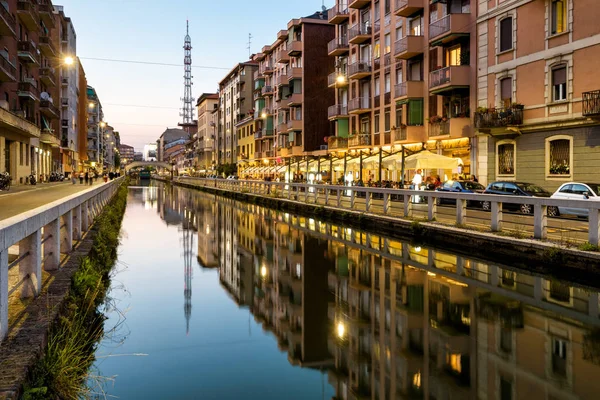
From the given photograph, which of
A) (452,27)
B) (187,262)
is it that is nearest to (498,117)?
(452,27)

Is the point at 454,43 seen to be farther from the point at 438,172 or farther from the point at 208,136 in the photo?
the point at 208,136

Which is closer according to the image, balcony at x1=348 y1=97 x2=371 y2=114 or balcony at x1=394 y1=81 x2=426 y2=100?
balcony at x1=394 y1=81 x2=426 y2=100

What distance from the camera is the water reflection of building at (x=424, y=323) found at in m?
5.44

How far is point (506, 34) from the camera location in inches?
1187

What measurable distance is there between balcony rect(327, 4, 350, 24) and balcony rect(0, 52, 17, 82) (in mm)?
27092

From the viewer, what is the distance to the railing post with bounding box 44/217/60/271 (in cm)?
834

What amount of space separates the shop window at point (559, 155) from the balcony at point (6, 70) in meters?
34.9

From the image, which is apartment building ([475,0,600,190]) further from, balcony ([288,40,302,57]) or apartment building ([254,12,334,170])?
balcony ([288,40,302,57])

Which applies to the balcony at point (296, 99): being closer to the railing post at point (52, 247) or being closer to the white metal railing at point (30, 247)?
the white metal railing at point (30, 247)

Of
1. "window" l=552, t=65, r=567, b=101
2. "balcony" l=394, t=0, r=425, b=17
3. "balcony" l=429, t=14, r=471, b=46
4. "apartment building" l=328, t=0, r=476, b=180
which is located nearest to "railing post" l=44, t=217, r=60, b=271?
"window" l=552, t=65, r=567, b=101

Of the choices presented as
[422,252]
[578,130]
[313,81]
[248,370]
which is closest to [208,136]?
[313,81]

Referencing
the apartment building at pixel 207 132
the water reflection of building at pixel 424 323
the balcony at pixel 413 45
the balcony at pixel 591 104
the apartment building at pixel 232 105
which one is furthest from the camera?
the apartment building at pixel 207 132

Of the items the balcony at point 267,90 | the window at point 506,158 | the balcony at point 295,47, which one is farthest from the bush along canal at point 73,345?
the balcony at point 267,90

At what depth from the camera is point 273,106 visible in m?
76.4
